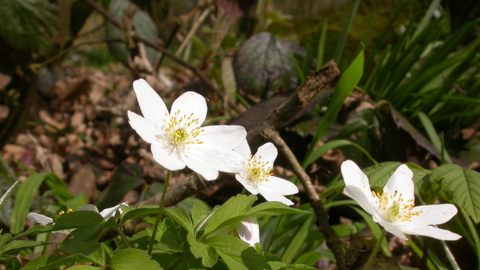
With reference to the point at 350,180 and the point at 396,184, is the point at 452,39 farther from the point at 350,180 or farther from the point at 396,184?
the point at 350,180

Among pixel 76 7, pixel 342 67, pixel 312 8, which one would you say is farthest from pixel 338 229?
pixel 312 8

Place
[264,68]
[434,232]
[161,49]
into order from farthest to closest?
[161,49], [264,68], [434,232]

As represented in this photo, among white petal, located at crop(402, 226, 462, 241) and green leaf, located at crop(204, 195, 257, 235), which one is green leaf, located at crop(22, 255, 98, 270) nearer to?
green leaf, located at crop(204, 195, 257, 235)

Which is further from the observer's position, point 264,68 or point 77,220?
point 264,68

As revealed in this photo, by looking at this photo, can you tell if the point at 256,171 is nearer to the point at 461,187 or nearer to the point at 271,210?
the point at 271,210

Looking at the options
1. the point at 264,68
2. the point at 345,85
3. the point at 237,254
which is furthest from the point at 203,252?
the point at 264,68

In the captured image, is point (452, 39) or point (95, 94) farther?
point (95, 94)

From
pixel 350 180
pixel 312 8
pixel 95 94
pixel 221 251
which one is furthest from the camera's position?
pixel 312 8
